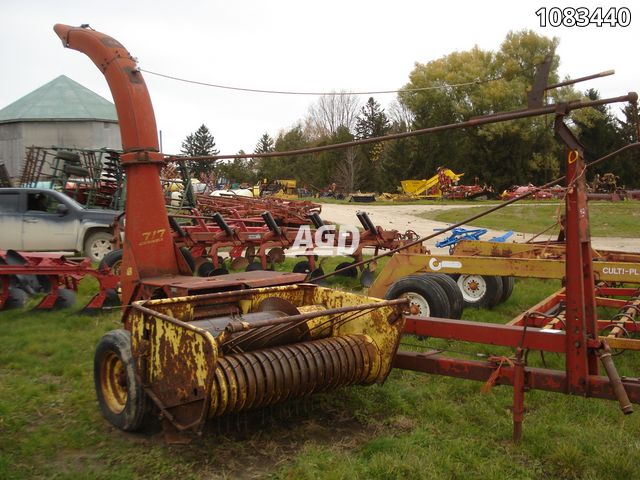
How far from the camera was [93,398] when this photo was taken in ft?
17.9

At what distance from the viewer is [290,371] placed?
4.41 meters

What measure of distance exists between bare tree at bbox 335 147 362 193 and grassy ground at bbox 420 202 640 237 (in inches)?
952

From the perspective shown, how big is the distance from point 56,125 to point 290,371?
132 feet

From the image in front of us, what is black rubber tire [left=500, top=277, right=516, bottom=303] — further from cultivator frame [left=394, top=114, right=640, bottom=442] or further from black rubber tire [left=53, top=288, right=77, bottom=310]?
black rubber tire [left=53, top=288, right=77, bottom=310]

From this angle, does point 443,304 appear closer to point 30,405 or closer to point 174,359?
point 174,359

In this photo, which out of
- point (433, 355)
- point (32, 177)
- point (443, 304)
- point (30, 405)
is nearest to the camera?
point (433, 355)

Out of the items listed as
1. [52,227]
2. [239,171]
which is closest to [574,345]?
[52,227]

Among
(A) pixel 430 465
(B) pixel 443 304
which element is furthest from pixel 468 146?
(A) pixel 430 465

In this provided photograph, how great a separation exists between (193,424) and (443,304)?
375 cm

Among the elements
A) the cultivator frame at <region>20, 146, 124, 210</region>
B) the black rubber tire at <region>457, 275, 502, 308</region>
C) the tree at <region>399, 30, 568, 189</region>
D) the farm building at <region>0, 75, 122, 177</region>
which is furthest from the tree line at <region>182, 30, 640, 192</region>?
the black rubber tire at <region>457, 275, 502, 308</region>

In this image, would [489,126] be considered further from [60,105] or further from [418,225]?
[60,105]

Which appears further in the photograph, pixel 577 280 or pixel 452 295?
pixel 452 295

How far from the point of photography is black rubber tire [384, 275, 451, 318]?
276 inches

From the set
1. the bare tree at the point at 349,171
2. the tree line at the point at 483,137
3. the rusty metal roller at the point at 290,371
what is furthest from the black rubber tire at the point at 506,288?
the bare tree at the point at 349,171
